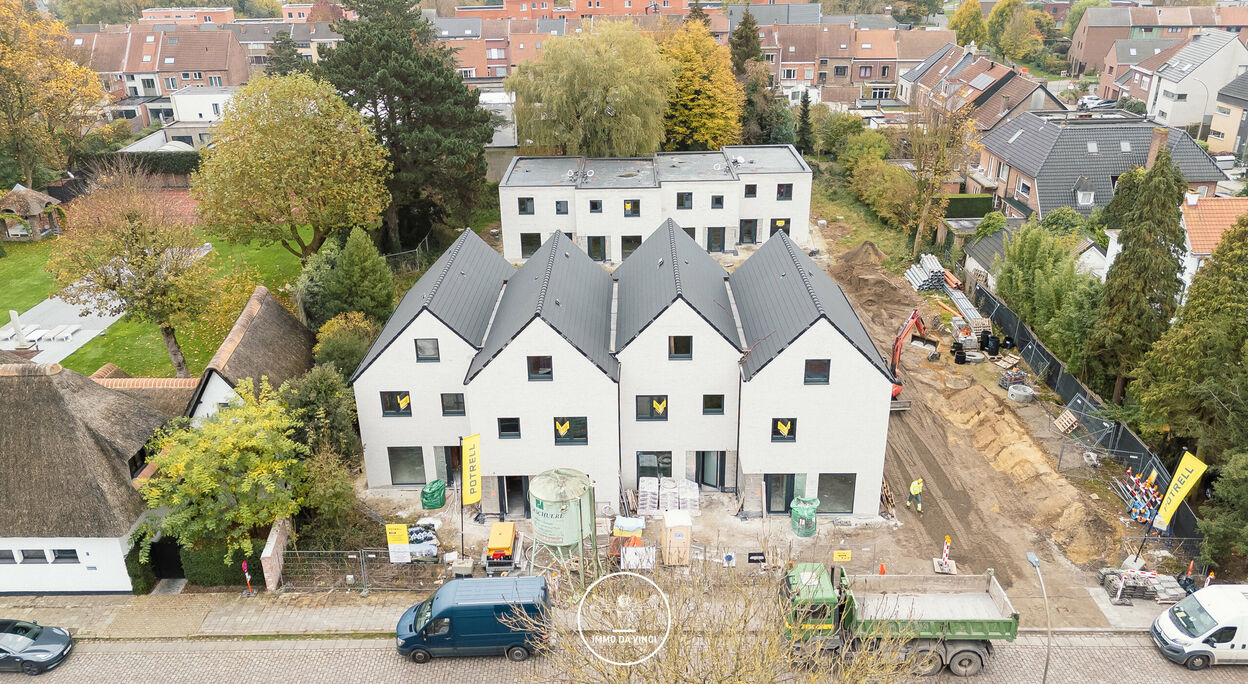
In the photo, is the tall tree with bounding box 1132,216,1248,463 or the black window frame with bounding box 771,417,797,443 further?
the black window frame with bounding box 771,417,797,443

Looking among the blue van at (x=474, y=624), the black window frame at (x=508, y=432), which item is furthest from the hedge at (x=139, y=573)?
the black window frame at (x=508, y=432)

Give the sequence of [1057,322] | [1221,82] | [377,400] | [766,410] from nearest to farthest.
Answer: [766,410]
[377,400]
[1057,322]
[1221,82]

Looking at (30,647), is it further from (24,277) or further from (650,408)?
(24,277)

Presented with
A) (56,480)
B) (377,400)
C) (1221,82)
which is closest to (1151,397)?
(377,400)

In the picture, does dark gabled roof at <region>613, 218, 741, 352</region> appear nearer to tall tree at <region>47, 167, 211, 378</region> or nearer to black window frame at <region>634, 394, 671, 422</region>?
black window frame at <region>634, 394, 671, 422</region>

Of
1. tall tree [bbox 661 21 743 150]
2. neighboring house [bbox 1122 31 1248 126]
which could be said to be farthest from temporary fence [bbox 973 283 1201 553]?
neighboring house [bbox 1122 31 1248 126]

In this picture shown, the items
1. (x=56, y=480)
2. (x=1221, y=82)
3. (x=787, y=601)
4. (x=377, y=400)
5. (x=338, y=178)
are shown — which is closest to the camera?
(x=787, y=601)

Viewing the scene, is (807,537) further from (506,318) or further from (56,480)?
(56,480)
